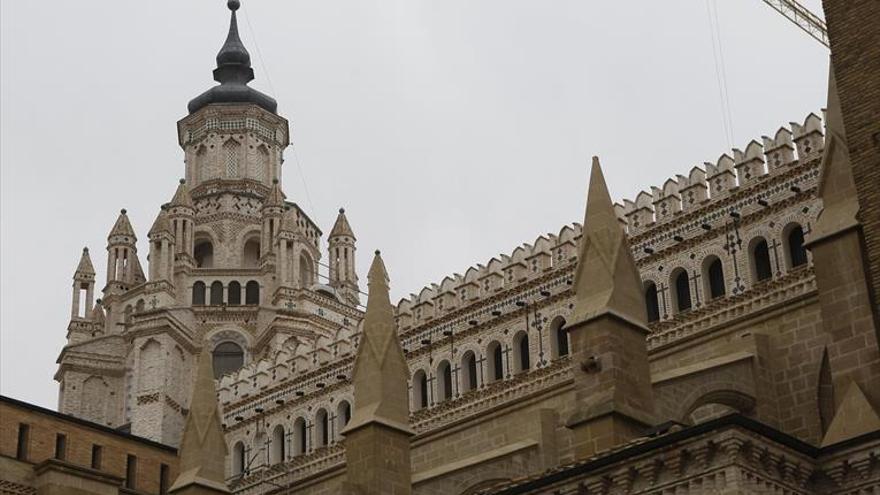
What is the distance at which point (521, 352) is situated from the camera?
43.0m

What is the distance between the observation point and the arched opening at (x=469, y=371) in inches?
Answer: 1731

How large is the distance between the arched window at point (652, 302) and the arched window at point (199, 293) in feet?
98.5

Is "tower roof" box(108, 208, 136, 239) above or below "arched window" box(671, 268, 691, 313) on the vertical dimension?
above

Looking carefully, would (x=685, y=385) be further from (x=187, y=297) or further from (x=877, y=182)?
(x=187, y=297)

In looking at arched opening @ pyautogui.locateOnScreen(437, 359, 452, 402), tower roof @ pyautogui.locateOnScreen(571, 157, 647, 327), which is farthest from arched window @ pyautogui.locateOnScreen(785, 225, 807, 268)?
arched opening @ pyautogui.locateOnScreen(437, 359, 452, 402)

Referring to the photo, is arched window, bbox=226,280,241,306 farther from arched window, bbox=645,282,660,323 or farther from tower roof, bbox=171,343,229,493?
arched window, bbox=645,282,660,323

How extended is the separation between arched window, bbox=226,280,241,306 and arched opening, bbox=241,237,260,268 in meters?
2.71

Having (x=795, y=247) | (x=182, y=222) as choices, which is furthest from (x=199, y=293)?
(x=795, y=247)

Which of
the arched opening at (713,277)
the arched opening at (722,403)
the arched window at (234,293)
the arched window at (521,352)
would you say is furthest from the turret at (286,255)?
the arched opening at (722,403)

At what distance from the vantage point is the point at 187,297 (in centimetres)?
6569

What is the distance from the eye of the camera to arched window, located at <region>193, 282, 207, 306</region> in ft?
217

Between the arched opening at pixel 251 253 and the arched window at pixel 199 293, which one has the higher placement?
the arched opening at pixel 251 253

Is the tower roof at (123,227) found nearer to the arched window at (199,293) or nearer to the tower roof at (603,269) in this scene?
the arched window at (199,293)

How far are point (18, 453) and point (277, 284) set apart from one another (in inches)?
1080
